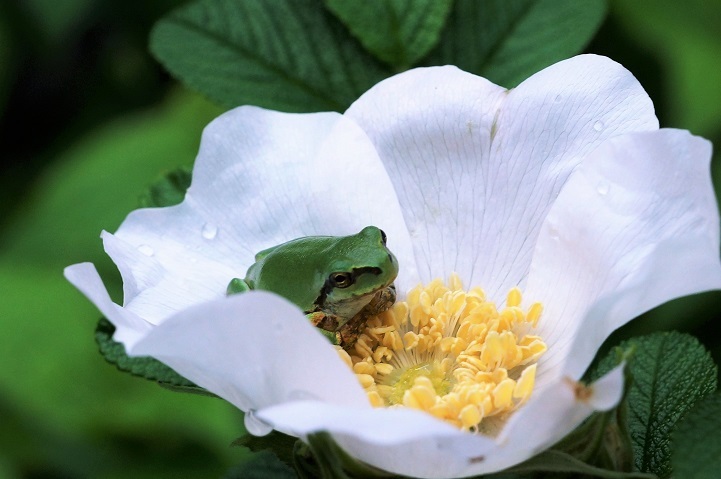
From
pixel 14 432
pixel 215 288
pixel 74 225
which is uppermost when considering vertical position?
pixel 215 288

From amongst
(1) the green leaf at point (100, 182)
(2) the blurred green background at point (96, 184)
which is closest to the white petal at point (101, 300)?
(2) the blurred green background at point (96, 184)

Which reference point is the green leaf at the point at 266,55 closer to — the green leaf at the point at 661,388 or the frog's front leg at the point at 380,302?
the frog's front leg at the point at 380,302

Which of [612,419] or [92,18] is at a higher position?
[612,419]

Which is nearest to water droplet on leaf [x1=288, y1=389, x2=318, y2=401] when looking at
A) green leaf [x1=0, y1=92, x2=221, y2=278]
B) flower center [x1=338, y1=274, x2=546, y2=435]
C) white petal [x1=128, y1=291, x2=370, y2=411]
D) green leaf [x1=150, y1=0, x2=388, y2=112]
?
white petal [x1=128, y1=291, x2=370, y2=411]

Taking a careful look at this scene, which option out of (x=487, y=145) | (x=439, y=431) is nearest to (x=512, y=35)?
(x=487, y=145)

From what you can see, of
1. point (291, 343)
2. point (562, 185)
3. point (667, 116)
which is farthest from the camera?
point (667, 116)

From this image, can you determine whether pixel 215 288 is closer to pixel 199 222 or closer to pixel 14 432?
pixel 199 222

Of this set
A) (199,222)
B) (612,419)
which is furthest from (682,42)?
(612,419)

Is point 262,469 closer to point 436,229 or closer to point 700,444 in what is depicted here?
point 436,229
